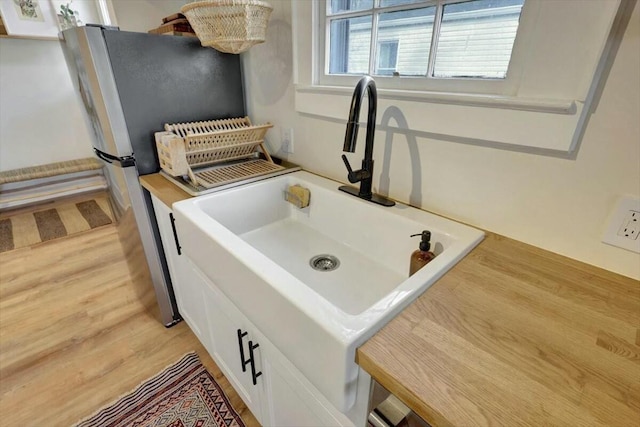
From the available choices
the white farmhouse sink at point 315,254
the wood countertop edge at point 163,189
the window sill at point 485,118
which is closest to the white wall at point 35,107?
the wood countertop edge at point 163,189

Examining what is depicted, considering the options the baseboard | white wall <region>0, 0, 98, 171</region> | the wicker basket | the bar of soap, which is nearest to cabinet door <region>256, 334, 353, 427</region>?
the bar of soap

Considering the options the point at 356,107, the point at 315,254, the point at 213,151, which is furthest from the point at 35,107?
the point at 356,107

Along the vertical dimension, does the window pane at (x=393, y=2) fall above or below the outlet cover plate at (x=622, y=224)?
above

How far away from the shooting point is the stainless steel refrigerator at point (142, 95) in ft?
3.73

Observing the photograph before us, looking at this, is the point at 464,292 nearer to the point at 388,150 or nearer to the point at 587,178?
the point at 587,178

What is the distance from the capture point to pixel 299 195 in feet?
3.85

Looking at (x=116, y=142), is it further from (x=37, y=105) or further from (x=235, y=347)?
(x=37, y=105)

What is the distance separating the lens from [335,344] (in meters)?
0.48

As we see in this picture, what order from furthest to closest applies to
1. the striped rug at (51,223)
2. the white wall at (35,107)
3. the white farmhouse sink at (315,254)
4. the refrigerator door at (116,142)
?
the white wall at (35,107) → the striped rug at (51,223) → the refrigerator door at (116,142) → the white farmhouse sink at (315,254)

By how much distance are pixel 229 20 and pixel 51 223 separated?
2.73m

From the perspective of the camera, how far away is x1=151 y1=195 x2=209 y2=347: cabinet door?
48.1 inches

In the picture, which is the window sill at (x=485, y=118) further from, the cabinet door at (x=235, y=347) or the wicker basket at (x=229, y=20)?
the cabinet door at (x=235, y=347)

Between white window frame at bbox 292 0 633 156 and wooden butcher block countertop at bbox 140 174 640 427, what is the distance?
31 centimetres

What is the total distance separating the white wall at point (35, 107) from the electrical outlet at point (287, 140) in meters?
2.97
